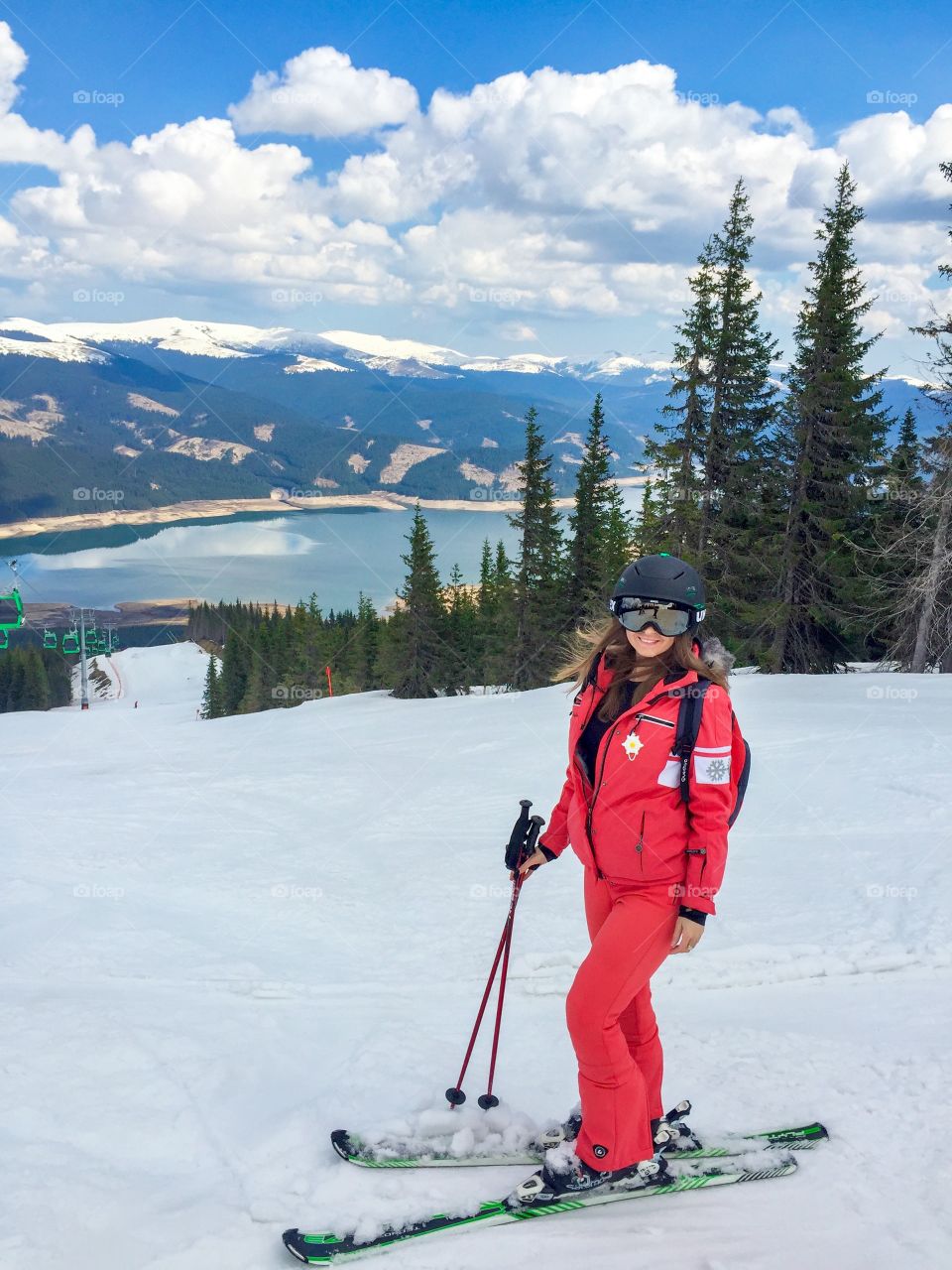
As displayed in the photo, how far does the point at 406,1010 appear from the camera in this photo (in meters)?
4.68

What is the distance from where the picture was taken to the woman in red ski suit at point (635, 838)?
2.81 metres

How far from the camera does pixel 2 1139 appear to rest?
130 inches

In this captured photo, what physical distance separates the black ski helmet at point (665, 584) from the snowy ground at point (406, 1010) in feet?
7.33

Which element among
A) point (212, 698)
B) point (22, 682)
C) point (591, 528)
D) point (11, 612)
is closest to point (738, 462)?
point (591, 528)

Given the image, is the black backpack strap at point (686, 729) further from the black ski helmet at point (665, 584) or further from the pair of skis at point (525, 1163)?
the pair of skis at point (525, 1163)

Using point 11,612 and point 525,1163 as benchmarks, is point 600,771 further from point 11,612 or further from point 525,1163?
point 11,612

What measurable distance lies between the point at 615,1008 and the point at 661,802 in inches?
29.7

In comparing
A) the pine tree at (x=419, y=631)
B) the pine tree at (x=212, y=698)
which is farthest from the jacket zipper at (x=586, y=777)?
the pine tree at (x=212, y=698)

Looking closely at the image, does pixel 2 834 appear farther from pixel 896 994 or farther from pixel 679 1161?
pixel 896 994

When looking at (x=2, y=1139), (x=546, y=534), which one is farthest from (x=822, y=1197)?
(x=546, y=534)

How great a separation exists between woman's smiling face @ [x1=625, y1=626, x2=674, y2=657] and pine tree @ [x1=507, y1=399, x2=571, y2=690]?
2958 cm

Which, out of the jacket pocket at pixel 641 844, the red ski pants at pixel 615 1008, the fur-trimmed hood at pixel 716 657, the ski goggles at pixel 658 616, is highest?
the ski goggles at pixel 658 616

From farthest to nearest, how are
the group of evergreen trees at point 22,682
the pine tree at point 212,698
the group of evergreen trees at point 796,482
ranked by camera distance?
1. the group of evergreen trees at point 22,682
2. the pine tree at point 212,698
3. the group of evergreen trees at point 796,482

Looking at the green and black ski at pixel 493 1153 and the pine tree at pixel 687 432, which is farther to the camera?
the pine tree at pixel 687 432
